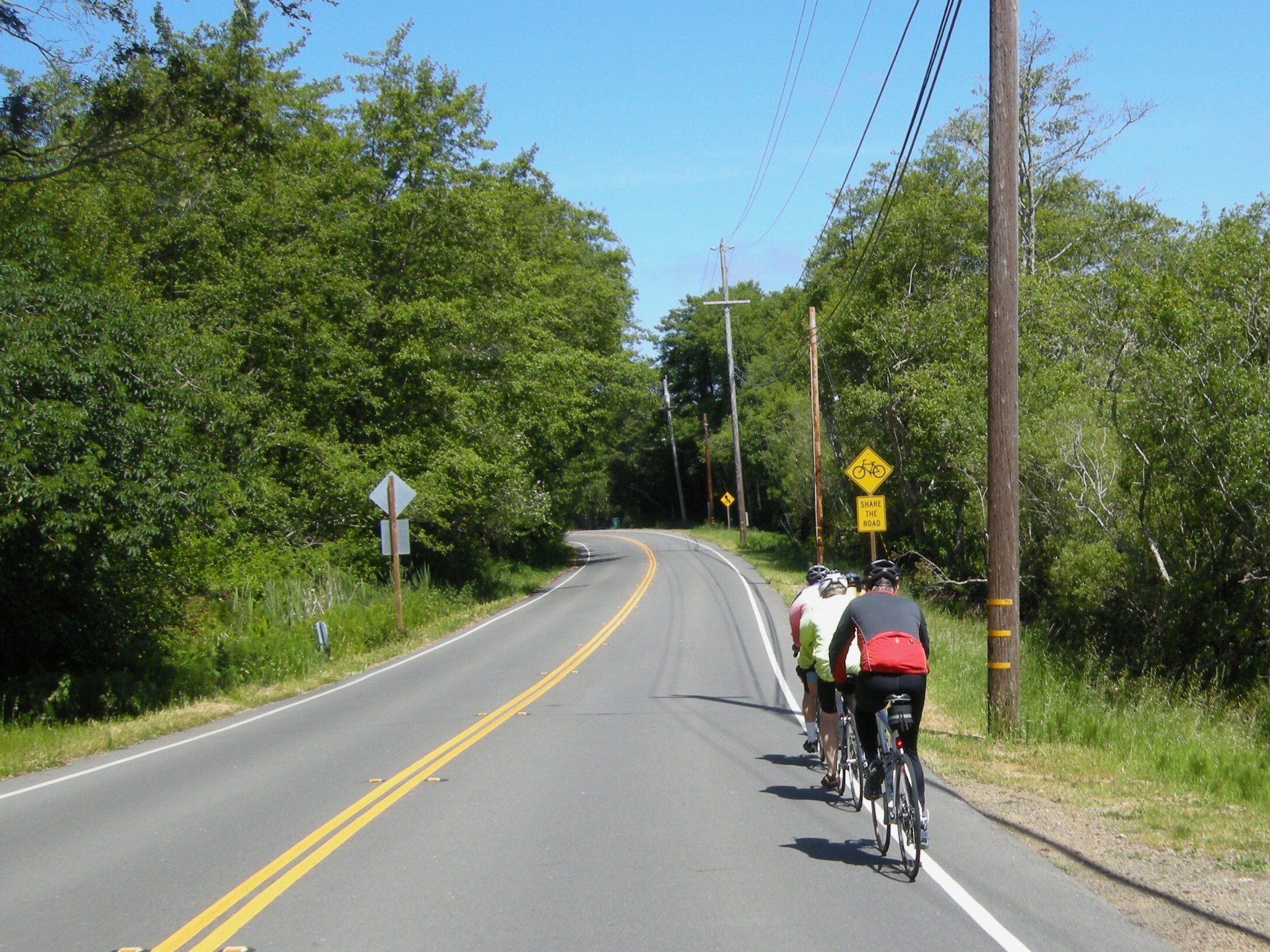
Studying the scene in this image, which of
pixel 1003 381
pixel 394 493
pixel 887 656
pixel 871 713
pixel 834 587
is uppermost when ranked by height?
pixel 1003 381

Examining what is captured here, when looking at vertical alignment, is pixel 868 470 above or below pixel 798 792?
above

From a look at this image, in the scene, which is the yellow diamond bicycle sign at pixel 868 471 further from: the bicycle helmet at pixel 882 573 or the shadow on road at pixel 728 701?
the bicycle helmet at pixel 882 573

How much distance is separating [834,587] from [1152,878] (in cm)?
291

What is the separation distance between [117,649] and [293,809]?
445 inches

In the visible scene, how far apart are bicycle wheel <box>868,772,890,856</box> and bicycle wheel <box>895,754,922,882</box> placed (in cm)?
12

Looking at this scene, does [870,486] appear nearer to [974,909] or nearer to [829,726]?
[829,726]

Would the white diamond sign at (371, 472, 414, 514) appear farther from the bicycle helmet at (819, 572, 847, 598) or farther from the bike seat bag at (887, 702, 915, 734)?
the bike seat bag at (887, 702, 915, 734)

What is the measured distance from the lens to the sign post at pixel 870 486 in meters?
24.3

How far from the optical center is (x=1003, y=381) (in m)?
11.3

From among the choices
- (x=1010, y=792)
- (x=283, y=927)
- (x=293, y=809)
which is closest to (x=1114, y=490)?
(x=1010, y=792)

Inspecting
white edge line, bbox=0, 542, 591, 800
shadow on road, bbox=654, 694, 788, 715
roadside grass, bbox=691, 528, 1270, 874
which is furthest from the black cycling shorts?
white edge line, bbox=0, 542, 591, 800

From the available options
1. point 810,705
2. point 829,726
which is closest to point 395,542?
point 810,705

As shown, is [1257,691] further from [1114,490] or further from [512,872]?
[512,872]

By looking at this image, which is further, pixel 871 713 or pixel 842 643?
pixel 842 643
